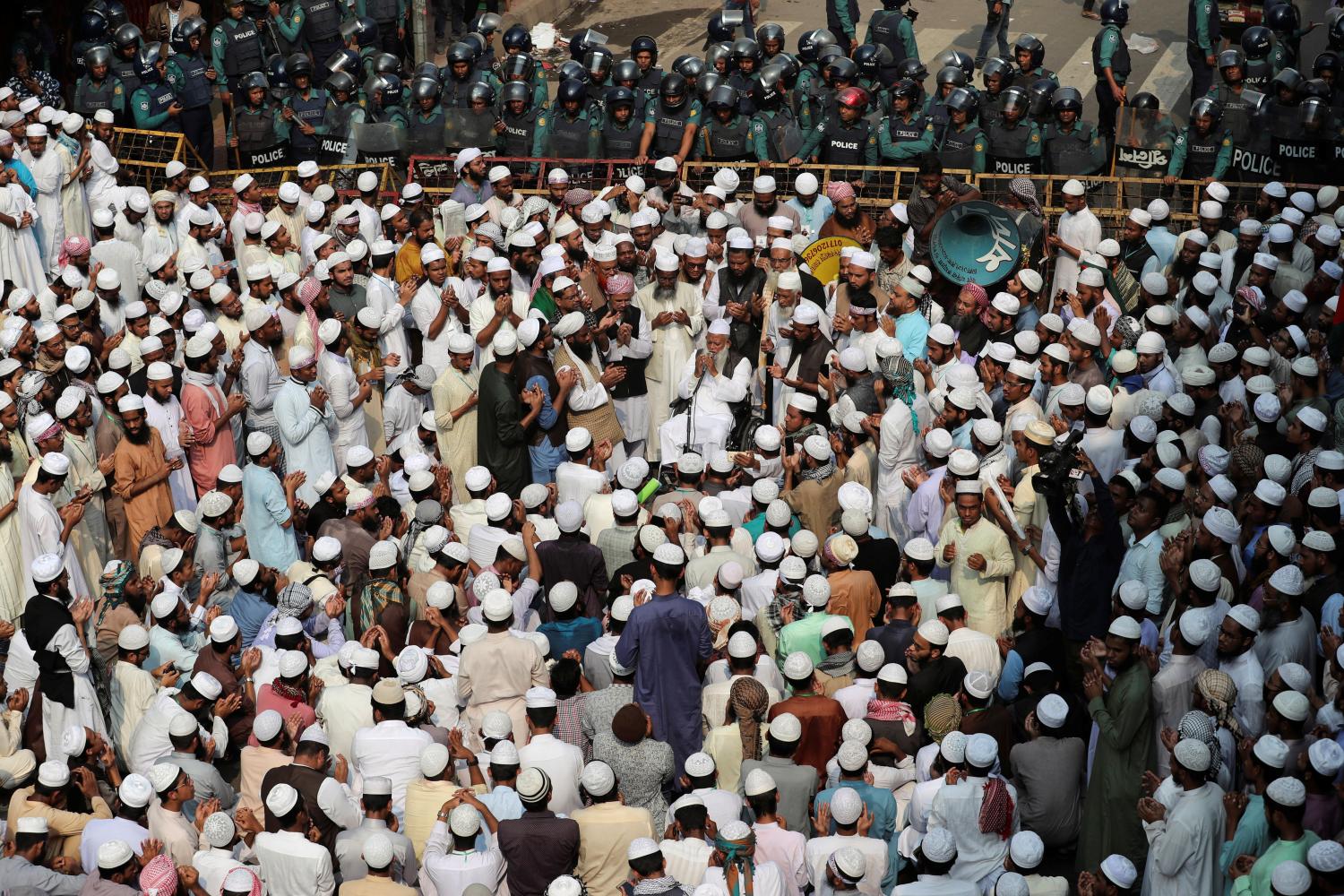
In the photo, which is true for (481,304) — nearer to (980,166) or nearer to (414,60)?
(980,166)

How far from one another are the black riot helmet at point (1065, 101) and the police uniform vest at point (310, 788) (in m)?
10.2

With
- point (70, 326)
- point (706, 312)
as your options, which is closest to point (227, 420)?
point (70, 326)

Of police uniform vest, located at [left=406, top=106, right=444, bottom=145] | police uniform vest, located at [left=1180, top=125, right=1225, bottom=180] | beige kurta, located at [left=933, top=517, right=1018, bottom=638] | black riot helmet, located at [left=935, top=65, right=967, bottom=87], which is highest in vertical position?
black riot helmet, located at [left=935, top=65, right=967, bottom=87]

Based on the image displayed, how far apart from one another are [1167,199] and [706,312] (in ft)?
16.6

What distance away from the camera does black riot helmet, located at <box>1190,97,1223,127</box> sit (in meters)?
15.3

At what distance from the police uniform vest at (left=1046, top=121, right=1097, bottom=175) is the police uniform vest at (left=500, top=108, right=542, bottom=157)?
4.90 metres

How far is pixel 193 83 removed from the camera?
18.1 meters

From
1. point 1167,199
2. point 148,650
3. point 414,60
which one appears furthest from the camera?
point 414,60

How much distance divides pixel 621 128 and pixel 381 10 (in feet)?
19.3

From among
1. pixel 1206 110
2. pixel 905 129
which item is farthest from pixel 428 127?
pixel 1206 110

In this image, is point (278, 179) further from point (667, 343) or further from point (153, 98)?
point (667, 343)

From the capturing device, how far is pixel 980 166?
15773 mm

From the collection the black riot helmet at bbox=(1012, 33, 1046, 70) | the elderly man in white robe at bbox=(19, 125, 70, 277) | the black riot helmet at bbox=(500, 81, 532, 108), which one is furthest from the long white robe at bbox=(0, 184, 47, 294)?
the black riot helmet at bbox=(1012, 33, 1046, 70)

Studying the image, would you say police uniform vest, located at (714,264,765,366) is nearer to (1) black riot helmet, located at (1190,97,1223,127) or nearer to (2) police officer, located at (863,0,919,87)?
(1) black riot helmet, located at (1190,97,1223,127)
